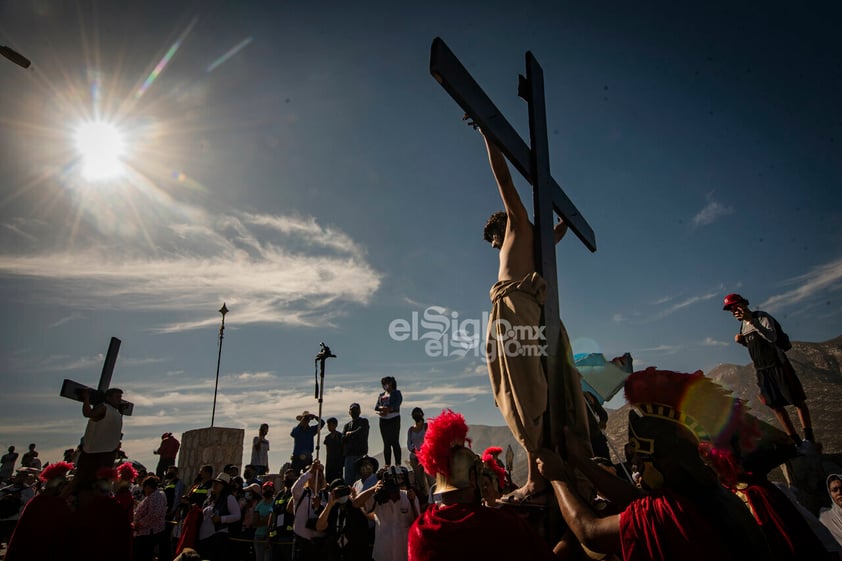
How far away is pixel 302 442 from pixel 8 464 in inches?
448

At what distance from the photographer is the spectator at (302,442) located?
33.1 feet

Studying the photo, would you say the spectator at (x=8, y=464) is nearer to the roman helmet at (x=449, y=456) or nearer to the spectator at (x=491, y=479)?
the spectator at (x=491, y=479)

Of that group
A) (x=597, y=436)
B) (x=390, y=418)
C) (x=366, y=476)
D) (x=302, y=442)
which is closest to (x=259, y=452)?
(x=302, y=442)

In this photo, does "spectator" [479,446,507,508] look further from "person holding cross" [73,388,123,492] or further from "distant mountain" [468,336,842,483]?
"person holding cross" [73,388,123,492]

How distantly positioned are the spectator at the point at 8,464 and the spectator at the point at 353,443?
12.7 metres

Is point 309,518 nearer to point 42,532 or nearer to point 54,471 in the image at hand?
point 42,532

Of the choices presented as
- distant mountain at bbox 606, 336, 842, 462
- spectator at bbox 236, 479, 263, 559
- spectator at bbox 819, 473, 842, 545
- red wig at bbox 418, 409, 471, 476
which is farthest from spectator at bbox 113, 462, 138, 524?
spectator at bbox 819, 473, 842, 545

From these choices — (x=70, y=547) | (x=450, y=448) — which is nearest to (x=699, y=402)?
(x=450, y=448)

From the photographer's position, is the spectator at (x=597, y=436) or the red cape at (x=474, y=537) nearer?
the red cape at (x=474, y=537)

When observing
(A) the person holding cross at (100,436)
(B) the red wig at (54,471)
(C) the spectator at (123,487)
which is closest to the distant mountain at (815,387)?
(A) the person holding cross at (100,436)

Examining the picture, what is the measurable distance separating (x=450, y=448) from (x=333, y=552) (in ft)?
14.9

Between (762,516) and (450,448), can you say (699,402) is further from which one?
(450,448)

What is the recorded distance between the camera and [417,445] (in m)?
8.30

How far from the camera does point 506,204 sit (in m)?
3.30
